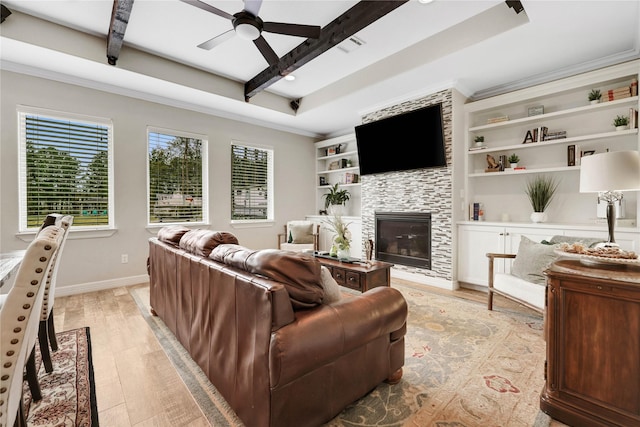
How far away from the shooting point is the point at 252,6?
85.4 inches

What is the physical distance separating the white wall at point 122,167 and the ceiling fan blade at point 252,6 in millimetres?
2752

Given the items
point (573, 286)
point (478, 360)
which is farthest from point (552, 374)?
point (478, 360)

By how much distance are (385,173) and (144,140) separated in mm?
3632

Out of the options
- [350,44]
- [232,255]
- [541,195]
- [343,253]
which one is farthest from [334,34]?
[541,195]

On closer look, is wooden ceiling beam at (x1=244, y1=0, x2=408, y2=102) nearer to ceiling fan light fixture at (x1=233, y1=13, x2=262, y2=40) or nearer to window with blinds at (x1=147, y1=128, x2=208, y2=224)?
ceiling fan light fixture at (x1=233, y1=13, x2=262, y2=40)

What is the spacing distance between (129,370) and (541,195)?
14.7 feet

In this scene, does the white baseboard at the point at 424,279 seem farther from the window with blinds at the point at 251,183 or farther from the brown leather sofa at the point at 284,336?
the window with blinds at the point at 251,183

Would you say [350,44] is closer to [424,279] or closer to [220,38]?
[220,38]

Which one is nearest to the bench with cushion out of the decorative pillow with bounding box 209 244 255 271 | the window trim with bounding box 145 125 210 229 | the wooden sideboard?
the wooden sideboard

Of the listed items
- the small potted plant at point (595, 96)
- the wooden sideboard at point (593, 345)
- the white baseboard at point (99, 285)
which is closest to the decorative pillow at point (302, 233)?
the white baseboard at point (99, 285)

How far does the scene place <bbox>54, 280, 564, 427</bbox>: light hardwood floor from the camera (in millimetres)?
1550

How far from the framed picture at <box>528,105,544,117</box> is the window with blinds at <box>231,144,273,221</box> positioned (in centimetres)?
417

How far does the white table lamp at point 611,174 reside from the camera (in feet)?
5.29

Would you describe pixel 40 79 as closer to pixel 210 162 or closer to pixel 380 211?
pixel 210 162
